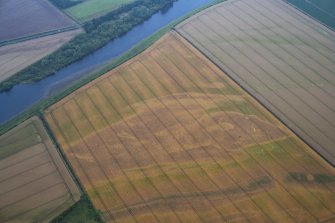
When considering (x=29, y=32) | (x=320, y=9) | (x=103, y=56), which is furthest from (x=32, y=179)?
(x=320, y=9)

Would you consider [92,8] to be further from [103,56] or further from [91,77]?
[91,77]

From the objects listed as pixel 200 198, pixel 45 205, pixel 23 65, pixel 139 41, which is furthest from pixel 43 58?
pixel 200 198

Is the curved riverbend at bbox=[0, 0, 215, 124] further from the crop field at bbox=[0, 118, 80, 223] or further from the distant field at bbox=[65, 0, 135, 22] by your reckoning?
the distant field at bbox=[65, 0, 135, 22]

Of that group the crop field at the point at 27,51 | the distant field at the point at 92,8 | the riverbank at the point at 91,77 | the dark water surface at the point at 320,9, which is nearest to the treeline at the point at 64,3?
the distant field at the point at 92,8

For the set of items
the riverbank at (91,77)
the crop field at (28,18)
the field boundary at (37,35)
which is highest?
the crop field at (28,18)

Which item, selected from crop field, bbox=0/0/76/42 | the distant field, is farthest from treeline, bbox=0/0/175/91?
crop field, bbox=0/0/76/42

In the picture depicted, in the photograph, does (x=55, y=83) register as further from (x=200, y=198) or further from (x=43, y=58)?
(x=200, y=198)

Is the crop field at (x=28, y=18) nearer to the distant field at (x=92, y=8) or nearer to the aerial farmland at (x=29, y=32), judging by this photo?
the aerial farmland at (x=29, y=32)
